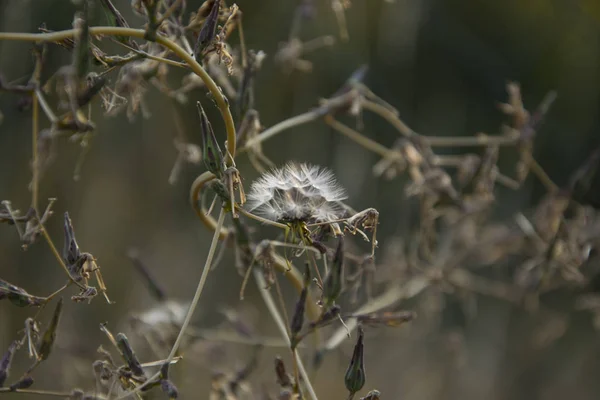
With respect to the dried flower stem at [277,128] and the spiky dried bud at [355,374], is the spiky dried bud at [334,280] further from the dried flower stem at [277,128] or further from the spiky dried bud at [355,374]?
the dried flower stem at [277,128]

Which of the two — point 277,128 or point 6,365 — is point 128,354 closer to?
point 6,365

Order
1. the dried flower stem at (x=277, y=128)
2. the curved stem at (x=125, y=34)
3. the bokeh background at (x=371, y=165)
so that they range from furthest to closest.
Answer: the bokeh background at (x=371, y=165)
the dried flower stem at (x=277, y=128)
the curved stem at (x=125, y=34)

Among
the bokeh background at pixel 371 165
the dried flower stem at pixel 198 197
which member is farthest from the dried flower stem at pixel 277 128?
the bokeh background at pixel 371 165

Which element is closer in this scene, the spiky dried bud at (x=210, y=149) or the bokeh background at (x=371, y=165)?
the spiky dried bud at (x=210, y=149)

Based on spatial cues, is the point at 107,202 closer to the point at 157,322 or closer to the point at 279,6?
the point at 279,6

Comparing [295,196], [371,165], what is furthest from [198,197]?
[371,165]

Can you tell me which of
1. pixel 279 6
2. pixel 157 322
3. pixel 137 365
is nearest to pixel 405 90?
Result: pixel 279 6

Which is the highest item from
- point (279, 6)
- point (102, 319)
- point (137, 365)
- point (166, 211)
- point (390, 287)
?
point (279, 6)
